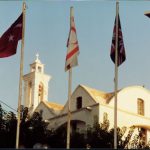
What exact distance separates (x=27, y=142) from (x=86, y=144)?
11.5 feet

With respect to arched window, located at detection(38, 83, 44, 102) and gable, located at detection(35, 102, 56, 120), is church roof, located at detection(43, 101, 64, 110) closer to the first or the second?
gable, located at detection(35, 102, 56, 120)

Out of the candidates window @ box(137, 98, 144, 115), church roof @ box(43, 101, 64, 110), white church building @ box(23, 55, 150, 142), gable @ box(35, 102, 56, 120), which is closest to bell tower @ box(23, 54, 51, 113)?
church roof @ box(43, 101, 64, 110)

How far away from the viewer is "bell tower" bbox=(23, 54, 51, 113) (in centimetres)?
5725

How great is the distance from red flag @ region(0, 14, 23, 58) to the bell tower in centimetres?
3420

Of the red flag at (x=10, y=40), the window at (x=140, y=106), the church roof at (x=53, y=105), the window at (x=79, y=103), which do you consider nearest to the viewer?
the red flag at (x=10, y=40)

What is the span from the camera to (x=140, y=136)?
40.2 meters

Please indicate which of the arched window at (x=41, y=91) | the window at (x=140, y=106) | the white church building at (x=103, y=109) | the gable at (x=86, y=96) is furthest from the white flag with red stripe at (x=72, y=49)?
the arched window at (x=41, y=91)

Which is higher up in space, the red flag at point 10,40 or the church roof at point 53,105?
the church roof at point 53,105

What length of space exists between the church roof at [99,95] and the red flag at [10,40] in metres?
18.0

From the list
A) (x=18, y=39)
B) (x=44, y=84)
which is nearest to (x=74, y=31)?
(x=18, y=39)

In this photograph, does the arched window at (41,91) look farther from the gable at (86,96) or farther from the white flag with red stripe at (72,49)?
the white flag with red stripe at (72,49)

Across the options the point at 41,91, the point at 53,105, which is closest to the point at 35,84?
the point at 41,91

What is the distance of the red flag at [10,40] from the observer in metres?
22.2

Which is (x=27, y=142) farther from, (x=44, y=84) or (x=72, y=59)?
(x=44, y=84)
